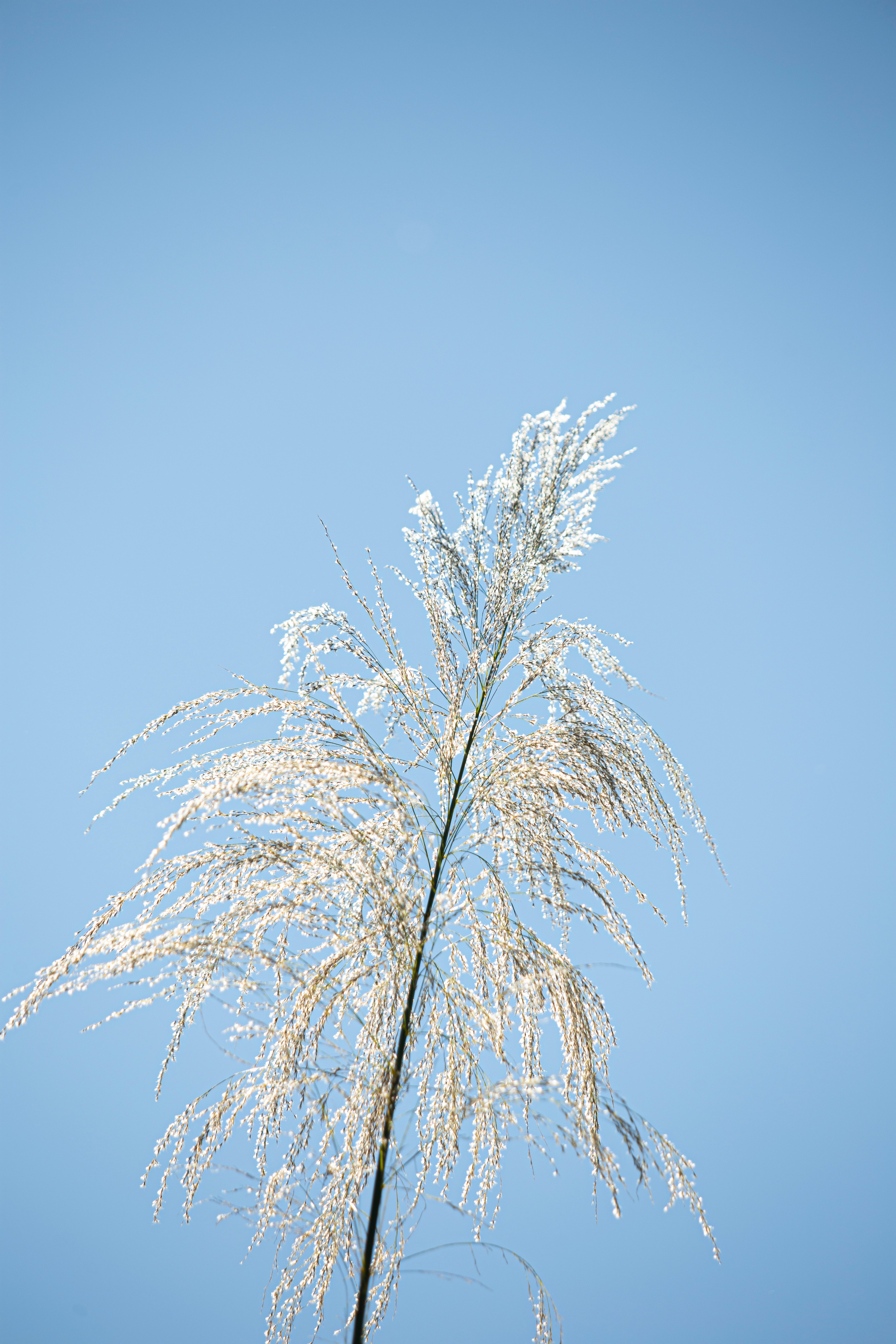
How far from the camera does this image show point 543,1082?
1.31m

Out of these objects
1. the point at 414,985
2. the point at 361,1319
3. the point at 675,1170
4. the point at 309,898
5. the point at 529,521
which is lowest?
the point at 361,1319

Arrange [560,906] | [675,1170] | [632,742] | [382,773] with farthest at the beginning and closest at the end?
1. [632,742]
2. [560,906]
3. [382,773]
4. [675,1170]

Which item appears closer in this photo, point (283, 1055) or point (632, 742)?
point (283, 1055)

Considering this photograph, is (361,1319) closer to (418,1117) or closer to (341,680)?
(418,1117)

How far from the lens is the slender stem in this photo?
4.46 feet

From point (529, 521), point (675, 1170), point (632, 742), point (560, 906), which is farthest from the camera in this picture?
point (529, 521)

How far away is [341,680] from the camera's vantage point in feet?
6.02

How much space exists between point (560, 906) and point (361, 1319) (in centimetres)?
89

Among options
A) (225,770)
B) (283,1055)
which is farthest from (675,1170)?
(225,770)

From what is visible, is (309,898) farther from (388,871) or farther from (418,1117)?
(418,1117)

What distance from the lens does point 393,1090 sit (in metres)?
1.44

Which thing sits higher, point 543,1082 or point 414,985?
point 414,985

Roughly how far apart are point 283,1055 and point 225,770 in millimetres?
599

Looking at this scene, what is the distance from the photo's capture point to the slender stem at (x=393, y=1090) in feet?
4.46
